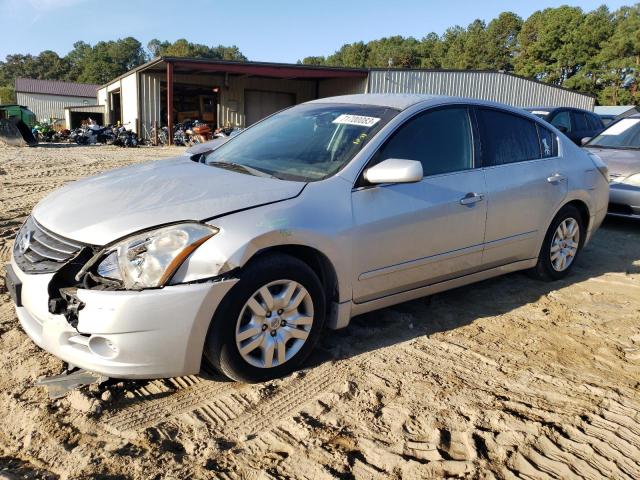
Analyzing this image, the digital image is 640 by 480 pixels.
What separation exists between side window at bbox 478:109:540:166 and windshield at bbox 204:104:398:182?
888 mm

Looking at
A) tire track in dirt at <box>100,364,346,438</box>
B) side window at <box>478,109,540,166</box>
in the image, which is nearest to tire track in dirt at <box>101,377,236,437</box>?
tire track in dirt at <box>100,364,346,438</box>

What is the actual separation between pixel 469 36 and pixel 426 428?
82879mm

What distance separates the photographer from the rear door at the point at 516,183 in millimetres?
3975

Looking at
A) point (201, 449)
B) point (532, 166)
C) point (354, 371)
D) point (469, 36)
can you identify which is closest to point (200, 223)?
point (201, 449)

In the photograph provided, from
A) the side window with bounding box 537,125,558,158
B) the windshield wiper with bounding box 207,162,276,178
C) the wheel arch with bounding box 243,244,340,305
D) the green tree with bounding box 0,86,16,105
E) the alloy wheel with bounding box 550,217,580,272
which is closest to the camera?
the wheel arch with bounding box 243,244,340,305

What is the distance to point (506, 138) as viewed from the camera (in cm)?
421

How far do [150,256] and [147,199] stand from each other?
0.48 meters

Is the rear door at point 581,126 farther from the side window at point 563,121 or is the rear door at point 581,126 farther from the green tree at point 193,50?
the green tree at point 193,50

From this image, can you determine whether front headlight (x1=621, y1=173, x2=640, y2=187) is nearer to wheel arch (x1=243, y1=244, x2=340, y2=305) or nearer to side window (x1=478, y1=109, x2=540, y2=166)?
side window (x1=478, y1=109, x2=540, y2=166)

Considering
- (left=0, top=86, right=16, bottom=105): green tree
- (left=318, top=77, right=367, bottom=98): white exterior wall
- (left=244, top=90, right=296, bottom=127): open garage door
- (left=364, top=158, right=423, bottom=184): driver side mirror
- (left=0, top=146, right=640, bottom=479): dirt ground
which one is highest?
(left=0, top=86, right=16, bottom=105): green tree

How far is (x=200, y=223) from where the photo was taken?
2.64 meters

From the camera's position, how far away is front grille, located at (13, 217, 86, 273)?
264 cm

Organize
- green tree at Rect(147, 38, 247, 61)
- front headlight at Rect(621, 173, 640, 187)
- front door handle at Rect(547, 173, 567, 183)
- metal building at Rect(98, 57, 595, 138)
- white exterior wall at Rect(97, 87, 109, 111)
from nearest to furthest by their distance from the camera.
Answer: front door handle at Rect(547, 173, 567, 183) < front headlight at Rect(621, 173, 640, 187) < metal building at Rect(98, 57, 595, 138) < white exterior wall at Rect(97, 87, 109, 111) < green tree at Rect(147, 38, 247, 61)

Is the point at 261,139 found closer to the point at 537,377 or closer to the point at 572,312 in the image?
the point at 537,377
